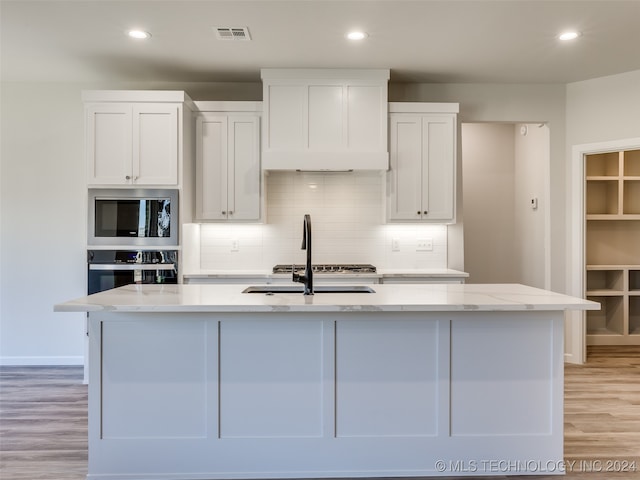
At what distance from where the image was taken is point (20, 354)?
4.35 metres

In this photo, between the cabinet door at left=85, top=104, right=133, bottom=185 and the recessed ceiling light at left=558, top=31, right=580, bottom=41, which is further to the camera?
the cabinet door at left=85, top=104, right=133, bottom=185

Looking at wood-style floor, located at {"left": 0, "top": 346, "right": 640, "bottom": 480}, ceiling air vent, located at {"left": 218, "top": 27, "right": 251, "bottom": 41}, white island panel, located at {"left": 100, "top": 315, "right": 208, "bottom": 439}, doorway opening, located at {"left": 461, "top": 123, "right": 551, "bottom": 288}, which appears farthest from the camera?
doorway opening, located at {"left": 461, "top": 123, "right": 551, "bottom": 288}

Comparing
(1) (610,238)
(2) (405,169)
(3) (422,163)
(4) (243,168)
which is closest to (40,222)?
(4) (243,168)

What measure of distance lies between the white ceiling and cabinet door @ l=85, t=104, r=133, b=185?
442 millimetres

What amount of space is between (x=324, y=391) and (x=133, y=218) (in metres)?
2.32

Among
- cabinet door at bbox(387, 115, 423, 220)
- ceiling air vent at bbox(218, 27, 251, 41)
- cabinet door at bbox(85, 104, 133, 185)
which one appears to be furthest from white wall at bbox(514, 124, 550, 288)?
cabinet door at bbox(85, 104, 133, 185)

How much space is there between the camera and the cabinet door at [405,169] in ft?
13.5

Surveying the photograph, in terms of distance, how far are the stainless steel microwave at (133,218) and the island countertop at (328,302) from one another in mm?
1297

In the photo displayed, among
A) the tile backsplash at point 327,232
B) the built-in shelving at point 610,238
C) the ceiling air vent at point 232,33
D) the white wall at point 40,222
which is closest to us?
the ceiling air vent at point 232,33

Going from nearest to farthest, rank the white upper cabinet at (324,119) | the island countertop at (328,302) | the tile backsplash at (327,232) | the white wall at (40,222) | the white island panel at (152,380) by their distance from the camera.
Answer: the island countertop at (328,302) → the white island panel at (152,380) → the white upper cabinet at (324,119) → the white wall at (40,222) → the tile backsplash at (327,232)

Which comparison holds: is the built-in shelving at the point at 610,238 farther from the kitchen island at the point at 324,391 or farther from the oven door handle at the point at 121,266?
the oven door handle at the point at 121,266

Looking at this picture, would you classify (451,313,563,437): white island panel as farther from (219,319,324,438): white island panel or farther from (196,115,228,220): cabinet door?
(196,115,228,220): cabinet door

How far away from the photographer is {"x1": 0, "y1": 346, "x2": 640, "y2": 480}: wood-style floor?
8.04ft

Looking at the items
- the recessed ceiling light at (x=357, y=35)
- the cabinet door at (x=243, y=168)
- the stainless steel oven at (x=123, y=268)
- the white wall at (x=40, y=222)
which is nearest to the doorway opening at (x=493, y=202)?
the recessed ceiling light at (x=357, y=35)
